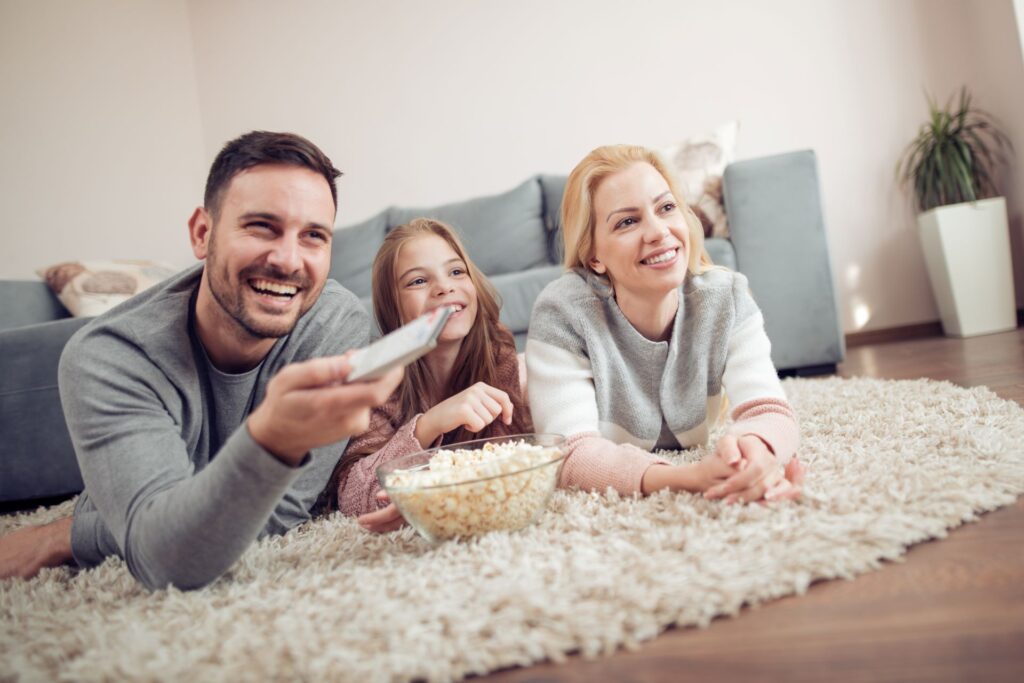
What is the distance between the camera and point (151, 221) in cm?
343

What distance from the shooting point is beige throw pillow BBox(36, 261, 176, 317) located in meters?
2.34

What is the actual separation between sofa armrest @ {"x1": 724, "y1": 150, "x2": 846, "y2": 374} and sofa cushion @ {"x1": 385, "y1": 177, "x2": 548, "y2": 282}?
0.88m

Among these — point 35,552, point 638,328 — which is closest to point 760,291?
point 638,328

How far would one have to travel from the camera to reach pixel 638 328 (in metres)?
1.31

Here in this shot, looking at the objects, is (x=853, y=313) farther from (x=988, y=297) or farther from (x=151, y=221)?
(x=151, y=221)

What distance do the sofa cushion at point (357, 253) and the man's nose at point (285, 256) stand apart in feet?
6.50

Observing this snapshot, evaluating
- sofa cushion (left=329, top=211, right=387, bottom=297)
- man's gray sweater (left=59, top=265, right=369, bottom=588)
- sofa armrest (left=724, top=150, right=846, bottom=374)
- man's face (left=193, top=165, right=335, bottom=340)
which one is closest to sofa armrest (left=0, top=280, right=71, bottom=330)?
sofa cushion (left=329, top=211, right=387, bottom=297)

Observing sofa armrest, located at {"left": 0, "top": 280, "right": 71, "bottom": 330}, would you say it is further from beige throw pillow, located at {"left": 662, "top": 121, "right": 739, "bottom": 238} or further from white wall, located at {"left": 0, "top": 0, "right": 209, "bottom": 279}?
beige throw pillow, located at {"left": 662, "top": 121, "right": 739, "bottom": 238}

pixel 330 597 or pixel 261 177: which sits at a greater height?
pixel 261 177

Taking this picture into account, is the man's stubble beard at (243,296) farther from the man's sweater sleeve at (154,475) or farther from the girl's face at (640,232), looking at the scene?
the girl's face at (640,232)

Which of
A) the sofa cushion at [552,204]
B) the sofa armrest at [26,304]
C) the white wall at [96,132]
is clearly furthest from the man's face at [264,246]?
the white wall at [96,132]

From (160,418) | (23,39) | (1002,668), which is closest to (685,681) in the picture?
(1002,668)

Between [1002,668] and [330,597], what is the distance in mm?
584

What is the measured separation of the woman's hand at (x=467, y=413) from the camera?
108cm
